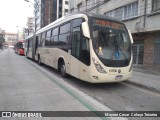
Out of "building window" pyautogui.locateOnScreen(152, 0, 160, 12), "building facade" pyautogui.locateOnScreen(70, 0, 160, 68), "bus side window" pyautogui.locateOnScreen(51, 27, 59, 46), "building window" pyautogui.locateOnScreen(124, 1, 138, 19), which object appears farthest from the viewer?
"building window" pyautogui.locateOnScreen(124, 1, 138, 19)

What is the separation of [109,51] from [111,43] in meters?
0.37

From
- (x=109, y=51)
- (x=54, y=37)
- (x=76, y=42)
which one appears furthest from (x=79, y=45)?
(x=54, y=37)

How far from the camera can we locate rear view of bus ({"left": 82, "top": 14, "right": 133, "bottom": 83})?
7164 mm

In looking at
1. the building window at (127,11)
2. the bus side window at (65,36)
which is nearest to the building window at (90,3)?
the building window at (127,11)

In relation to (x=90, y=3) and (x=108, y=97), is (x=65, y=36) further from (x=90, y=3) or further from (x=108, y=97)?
(x=90, y=3)

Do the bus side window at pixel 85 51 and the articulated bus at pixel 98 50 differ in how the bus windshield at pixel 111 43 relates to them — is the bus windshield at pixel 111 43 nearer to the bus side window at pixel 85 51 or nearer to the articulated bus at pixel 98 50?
the articulated bus at pixel 98 50

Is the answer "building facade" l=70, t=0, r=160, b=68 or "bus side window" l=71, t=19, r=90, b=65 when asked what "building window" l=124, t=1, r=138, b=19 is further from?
"bus side window" l=71, t=19, r=90, b=65

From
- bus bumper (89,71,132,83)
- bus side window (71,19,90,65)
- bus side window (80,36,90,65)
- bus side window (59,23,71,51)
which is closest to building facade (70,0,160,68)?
bus side window (59,23,71,51)

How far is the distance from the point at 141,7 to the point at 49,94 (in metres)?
12.3

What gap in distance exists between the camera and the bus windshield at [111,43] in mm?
7340

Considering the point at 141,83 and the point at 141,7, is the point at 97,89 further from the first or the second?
the point at 141,7

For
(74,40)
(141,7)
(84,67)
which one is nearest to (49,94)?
(84,67)

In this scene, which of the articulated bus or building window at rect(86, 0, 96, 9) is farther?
building window at rect(86, 0, 96, 9)

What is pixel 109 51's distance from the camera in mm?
7492
